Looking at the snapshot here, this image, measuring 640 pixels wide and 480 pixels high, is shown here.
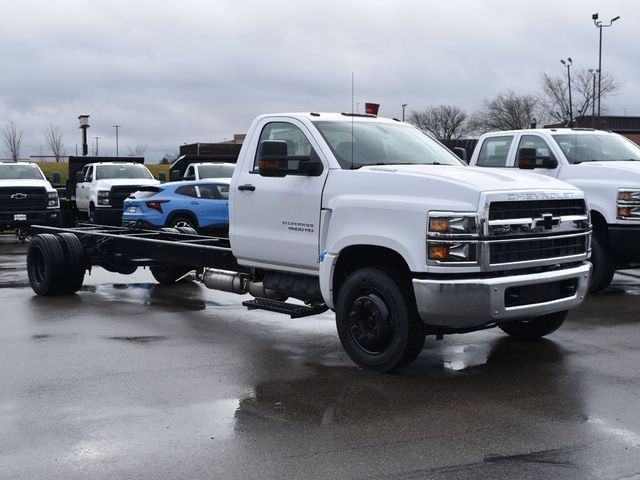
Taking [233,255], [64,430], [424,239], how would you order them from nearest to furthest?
[64,430] < [424,239] < [233,255]

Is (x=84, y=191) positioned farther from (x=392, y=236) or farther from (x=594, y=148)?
(x=392, y=236)

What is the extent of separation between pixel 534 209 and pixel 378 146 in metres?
1.69

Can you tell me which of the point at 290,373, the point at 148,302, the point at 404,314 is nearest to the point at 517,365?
the point at 404,314

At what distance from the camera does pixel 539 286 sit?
6848 millimetres

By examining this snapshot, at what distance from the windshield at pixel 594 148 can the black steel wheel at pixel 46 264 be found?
695 cm

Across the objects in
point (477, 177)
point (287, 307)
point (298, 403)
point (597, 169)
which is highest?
point (597, 169)

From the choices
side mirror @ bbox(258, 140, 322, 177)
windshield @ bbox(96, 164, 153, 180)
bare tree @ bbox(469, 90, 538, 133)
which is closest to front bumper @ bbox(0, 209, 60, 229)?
windshield @ bbox(96, 164, 153, 180)

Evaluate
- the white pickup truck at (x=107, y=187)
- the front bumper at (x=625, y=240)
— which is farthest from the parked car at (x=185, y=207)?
the front bumper at (x=625, y=240)

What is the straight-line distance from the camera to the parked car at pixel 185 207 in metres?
16.8

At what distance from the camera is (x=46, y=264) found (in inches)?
445

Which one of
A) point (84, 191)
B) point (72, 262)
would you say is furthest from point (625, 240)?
point (84, 191)

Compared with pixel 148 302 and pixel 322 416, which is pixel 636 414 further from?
pixel 148 302

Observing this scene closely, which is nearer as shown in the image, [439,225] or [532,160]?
[439,225]

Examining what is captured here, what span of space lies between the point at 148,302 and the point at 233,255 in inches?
113
